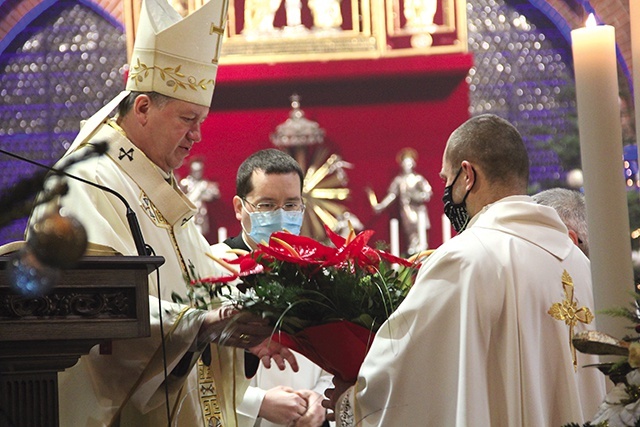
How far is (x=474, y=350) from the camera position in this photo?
9.03ft

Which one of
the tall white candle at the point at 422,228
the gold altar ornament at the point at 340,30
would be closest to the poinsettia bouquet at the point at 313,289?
the tall white candle at the point at 422,228

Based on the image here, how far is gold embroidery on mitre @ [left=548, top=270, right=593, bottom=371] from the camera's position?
2.85 m

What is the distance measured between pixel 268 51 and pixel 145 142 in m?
7.58

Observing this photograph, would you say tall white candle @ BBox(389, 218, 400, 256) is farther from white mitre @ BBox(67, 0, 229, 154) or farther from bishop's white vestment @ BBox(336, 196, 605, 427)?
bishop's white vestment @ BBox(336, 196, 605, 427)

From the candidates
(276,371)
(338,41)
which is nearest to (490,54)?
(338,41)

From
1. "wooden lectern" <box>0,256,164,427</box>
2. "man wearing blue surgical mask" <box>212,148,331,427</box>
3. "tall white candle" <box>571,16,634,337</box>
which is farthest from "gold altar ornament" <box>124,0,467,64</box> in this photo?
"tall white candle" <box>571,16,634,337</box>

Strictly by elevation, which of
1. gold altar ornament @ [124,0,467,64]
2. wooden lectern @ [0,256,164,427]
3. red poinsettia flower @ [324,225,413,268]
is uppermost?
gold altar ornament @ [124,0,467,64]

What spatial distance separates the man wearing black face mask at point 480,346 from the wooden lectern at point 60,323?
836mm

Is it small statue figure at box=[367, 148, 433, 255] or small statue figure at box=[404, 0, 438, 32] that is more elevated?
small statue figure at box=[404, 0, 438, 32]

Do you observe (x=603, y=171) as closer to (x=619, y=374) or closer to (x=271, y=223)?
(x=619, y=374)

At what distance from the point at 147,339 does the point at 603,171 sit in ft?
5.04

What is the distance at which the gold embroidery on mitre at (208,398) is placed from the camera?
327cm

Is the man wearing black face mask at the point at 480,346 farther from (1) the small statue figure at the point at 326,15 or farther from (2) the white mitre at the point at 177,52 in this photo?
(1) the small statue figure at the point at 326,15

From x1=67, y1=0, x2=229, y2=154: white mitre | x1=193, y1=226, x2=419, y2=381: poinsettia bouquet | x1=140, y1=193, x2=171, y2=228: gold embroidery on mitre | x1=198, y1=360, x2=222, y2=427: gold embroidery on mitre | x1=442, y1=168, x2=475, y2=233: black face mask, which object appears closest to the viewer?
x1=193, y1=226, x2=419, y2=381: poinsettia bouquet
